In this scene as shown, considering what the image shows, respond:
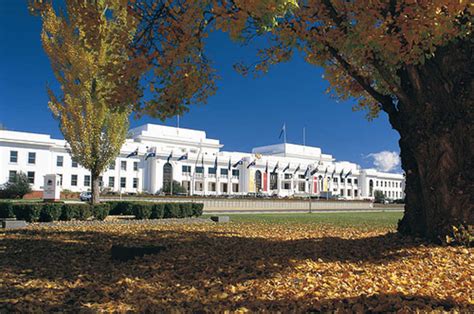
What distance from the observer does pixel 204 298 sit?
5.44 metres

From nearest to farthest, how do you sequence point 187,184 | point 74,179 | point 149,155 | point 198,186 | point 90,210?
point 90,210 < point 74,179 < point 149,155 < point 187,184 < point 198,186

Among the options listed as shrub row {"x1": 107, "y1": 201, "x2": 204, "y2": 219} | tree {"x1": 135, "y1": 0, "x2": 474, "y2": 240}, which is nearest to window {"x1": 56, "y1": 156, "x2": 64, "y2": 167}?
shrub row {"x1": 107, "y1": 201, "x2": 204, "y2": 219}

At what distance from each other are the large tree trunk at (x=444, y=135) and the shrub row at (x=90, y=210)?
1406 centimetres

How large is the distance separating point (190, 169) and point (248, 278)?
8351 cm

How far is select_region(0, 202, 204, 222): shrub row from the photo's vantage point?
17188mm

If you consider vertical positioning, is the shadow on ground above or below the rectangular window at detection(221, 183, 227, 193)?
below

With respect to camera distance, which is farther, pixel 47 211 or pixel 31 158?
pixel 31 158

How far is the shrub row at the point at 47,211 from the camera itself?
17.1 metres

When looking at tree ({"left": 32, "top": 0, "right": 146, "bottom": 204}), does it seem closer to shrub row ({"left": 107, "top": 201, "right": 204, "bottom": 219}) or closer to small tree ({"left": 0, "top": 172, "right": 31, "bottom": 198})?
shrub row ({"left": 107, "top": 201, "right": 204, "bottom": 219})

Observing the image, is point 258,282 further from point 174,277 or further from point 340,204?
Result: point 340,204

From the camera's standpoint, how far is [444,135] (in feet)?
26.8

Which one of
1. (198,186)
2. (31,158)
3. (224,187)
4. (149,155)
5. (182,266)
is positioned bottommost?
(182,266)

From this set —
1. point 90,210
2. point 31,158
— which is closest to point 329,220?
point 90,210

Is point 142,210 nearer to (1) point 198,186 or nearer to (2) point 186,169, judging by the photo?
(2) point 186,169
